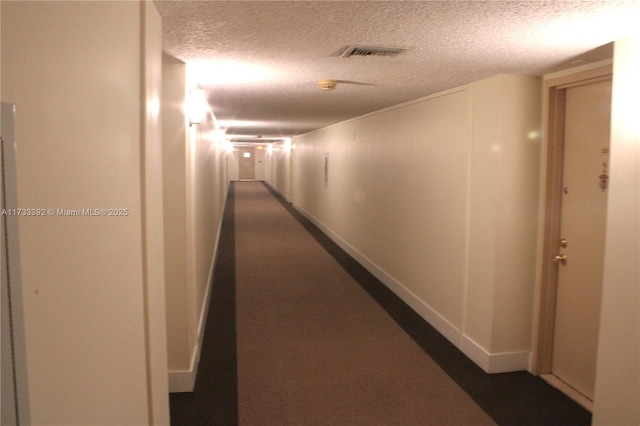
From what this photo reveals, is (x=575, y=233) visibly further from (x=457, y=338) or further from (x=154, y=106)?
(x=154, y=106)

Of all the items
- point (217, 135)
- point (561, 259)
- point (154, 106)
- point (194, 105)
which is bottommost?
point (561, 259)

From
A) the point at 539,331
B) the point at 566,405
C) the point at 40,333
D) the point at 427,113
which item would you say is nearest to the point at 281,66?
the point at 427,113

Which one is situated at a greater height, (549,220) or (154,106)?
(154,106)

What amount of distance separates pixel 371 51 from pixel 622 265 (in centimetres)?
189

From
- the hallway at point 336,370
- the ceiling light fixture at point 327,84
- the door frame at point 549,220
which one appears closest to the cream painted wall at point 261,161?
the hallway at point 336,370

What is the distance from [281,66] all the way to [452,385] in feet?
9.08

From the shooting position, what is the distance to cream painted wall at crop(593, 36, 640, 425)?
95.9 inches

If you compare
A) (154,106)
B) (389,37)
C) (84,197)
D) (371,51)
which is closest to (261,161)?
(371,51)

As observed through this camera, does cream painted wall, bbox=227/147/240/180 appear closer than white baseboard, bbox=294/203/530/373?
No

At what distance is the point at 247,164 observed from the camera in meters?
29.5

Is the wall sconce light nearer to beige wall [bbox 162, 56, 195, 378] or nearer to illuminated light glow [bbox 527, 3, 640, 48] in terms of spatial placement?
beige wall [bbox 162, 56, 195, 378]

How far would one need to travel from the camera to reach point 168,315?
11.3 ft

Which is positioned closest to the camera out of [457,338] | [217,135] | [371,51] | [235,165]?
[371,51]

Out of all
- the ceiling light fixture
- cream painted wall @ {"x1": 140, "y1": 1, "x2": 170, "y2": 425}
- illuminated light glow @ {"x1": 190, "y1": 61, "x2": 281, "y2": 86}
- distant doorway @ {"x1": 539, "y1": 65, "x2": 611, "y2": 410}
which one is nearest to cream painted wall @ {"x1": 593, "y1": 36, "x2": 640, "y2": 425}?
distant doorway @ {"x1": 539, "y1": 65, "x2": 611, "y2": 410}
